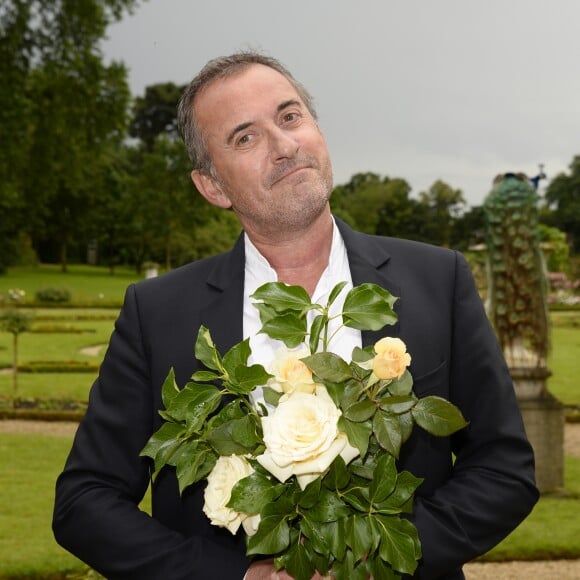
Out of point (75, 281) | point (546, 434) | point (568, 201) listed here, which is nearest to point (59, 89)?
point (546, 434)

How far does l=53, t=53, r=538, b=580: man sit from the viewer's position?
1.99 m

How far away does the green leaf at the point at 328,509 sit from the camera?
5.57ft

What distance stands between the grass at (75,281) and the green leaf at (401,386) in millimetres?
33287

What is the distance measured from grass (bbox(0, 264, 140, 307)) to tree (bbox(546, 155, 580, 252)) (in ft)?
99.0

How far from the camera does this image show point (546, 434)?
8555 millimetres

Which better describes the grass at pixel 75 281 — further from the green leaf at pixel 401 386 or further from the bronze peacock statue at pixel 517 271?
the green leaf at pixel 401 386

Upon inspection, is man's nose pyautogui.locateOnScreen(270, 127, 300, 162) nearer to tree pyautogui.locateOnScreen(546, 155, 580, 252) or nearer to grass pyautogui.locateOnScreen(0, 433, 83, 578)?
grass pyautogui.locateOnScreen(0, 433, 83, 578)

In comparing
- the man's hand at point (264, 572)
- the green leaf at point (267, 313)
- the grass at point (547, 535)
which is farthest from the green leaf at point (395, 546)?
the grass at point (547, 535)

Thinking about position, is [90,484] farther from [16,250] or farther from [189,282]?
[16,250]

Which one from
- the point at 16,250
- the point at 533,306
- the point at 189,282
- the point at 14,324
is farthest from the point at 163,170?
the point at 189,282

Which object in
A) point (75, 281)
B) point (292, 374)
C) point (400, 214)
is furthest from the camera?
point (400, 214)

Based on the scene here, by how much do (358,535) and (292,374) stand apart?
0.33m

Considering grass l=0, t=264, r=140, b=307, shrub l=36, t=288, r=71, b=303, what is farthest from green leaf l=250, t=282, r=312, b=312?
shrub l=36, t=288, r=71, b=303

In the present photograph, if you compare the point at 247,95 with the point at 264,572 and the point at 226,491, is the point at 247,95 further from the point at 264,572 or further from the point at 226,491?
the point at 264,572
